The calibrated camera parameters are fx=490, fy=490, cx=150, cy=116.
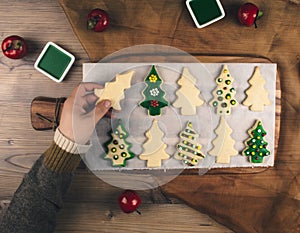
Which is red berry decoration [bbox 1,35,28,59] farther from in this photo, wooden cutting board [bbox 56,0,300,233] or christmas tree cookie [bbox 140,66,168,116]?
christmas tree cookie [bbox 140,66,168,116]

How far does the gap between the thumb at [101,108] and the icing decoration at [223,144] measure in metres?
0.24

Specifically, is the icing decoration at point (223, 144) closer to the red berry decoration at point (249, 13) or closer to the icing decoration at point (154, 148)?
the icing decoration at point (154, 148)

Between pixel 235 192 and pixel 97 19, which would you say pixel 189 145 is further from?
pixel 97 19

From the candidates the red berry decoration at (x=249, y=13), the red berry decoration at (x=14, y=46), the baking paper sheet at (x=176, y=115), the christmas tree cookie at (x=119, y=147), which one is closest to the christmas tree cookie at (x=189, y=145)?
the baking paper sheet at (x=176, y=115)

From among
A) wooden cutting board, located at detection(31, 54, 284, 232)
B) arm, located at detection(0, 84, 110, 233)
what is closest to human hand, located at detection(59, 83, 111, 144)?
arm, located at detection(0, 84, 110, 233)

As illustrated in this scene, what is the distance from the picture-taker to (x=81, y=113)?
3.20 feet

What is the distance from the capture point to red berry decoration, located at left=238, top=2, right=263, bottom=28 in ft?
3.31

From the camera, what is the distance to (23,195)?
0.98m

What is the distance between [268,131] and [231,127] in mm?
81

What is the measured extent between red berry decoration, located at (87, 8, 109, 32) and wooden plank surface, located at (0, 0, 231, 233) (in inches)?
2.5

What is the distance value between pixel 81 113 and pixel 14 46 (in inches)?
8.2

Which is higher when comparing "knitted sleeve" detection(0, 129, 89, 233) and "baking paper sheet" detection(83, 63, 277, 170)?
"baking paper sheet" detection(83, 63, 277, 170)

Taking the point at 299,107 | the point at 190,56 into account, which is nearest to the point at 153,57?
the point at 190,56

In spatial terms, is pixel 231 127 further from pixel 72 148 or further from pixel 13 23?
pixel 13 23
